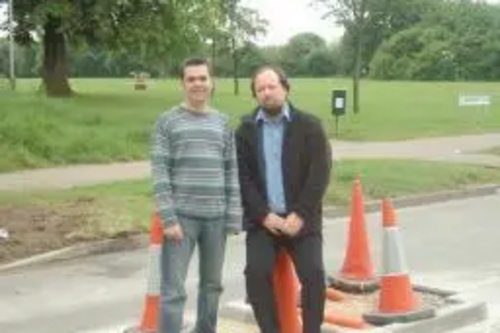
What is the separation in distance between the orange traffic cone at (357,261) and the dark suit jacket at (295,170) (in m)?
1.92

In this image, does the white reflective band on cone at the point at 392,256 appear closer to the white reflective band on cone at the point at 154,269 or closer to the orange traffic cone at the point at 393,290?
the orange traffic cone at the point at 393,290

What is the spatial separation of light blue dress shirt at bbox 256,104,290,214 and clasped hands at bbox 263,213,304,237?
8cm

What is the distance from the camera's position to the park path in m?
16.8

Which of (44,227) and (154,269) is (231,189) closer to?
(154,269)

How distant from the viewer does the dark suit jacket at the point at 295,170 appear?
668cm

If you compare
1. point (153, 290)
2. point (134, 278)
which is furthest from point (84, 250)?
point (153, 290)

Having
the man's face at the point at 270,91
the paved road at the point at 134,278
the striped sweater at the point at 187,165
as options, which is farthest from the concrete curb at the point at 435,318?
the man's face at the point at 270,91

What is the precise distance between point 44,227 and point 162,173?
18.9 feet

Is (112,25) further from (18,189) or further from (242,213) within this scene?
(242,213)

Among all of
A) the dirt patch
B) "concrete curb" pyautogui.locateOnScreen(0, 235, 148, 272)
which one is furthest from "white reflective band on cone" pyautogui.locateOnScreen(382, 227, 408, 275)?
the dirt patch

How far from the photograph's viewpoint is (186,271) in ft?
21.7

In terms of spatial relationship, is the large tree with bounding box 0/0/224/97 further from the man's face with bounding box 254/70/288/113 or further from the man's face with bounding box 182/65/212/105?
the man's face with bounding box 182/65/212/105

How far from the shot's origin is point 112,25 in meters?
34.7

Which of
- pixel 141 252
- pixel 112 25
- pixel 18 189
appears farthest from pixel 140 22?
pixel 141 252
